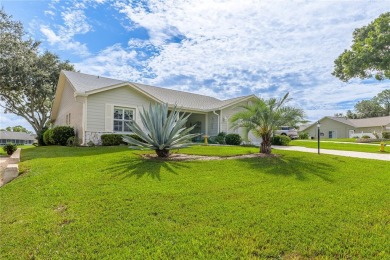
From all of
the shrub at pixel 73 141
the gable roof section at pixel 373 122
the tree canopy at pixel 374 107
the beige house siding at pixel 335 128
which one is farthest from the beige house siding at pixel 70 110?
the tree canopy at pixel 374 107

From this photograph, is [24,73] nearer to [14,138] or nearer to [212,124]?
[212,124]

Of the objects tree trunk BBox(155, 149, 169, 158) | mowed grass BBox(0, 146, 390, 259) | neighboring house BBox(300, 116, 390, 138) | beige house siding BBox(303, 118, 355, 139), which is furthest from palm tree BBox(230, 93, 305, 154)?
beige house siding BBox(303, 118, 355, 139)

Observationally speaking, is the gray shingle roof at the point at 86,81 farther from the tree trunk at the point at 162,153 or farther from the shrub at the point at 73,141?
the tree trunk at the point at 162,153

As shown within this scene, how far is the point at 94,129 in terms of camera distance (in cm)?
1523

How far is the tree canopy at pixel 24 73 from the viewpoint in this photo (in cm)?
2294

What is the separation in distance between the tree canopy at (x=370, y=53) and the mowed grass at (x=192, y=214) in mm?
19642

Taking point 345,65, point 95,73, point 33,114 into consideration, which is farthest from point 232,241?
point 33,114

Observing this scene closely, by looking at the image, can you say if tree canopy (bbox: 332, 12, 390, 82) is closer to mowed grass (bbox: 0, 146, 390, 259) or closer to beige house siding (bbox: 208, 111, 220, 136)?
beige house siding (bbox: 208, 111, 220, 136)

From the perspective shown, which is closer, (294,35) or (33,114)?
(294,35)

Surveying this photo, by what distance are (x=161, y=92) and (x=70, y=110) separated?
7766 millimetres

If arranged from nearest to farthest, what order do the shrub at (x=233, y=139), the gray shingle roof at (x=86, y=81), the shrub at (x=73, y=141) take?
the shrub at (x=73, y=141) < the gray shingle roof at (x=86, y=81) < the shrub at (x=233, y=139)

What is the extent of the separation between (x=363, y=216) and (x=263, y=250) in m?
2.34

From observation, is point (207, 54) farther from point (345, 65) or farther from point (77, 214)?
point (345, 65)

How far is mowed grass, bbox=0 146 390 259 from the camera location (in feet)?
11.4
